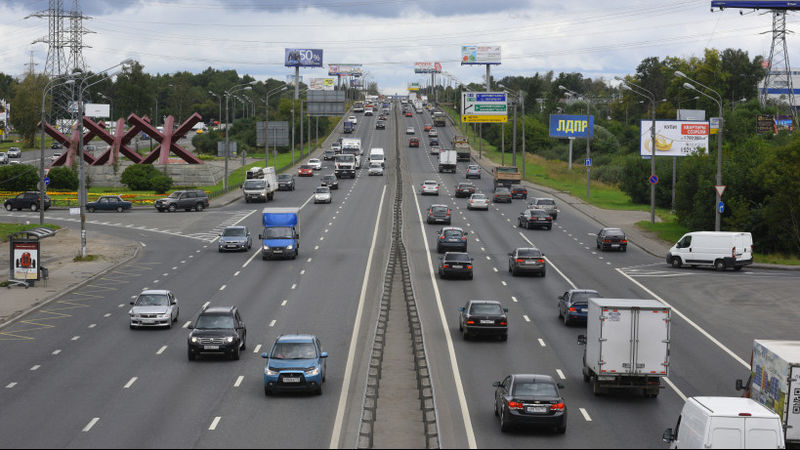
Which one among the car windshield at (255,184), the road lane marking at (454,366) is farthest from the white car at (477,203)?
the road lane marking at (454,366)

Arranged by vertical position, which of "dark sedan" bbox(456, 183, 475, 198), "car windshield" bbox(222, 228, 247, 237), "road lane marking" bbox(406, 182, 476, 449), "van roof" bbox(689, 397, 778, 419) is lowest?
"road lane marking" bbox(406, 182, 476, 449)

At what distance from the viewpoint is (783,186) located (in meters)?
54.0

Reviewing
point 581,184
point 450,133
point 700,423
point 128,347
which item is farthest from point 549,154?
point 700,423

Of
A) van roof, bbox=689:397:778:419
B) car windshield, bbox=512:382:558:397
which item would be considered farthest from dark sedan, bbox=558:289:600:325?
van roof, bbox=689:397:778:419

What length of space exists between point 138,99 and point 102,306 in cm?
14259

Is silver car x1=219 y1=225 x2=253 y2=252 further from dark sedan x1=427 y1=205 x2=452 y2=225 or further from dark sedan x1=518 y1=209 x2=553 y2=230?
dark sedan x1=518 y1=209 x2=553 y2=230

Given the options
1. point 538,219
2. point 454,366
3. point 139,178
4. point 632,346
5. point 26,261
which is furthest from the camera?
point 139,178

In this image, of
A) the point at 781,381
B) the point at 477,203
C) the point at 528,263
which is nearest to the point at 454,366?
the point at 781,381

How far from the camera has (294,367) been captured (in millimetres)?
25047

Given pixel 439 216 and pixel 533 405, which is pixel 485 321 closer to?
pixel 533 405

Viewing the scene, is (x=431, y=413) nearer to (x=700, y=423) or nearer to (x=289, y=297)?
(x=700, y=423)

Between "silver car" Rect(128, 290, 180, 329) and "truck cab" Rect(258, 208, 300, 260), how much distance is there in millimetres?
16100

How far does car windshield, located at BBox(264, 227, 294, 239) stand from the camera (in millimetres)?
52062

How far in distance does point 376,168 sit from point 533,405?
85.7 meters
